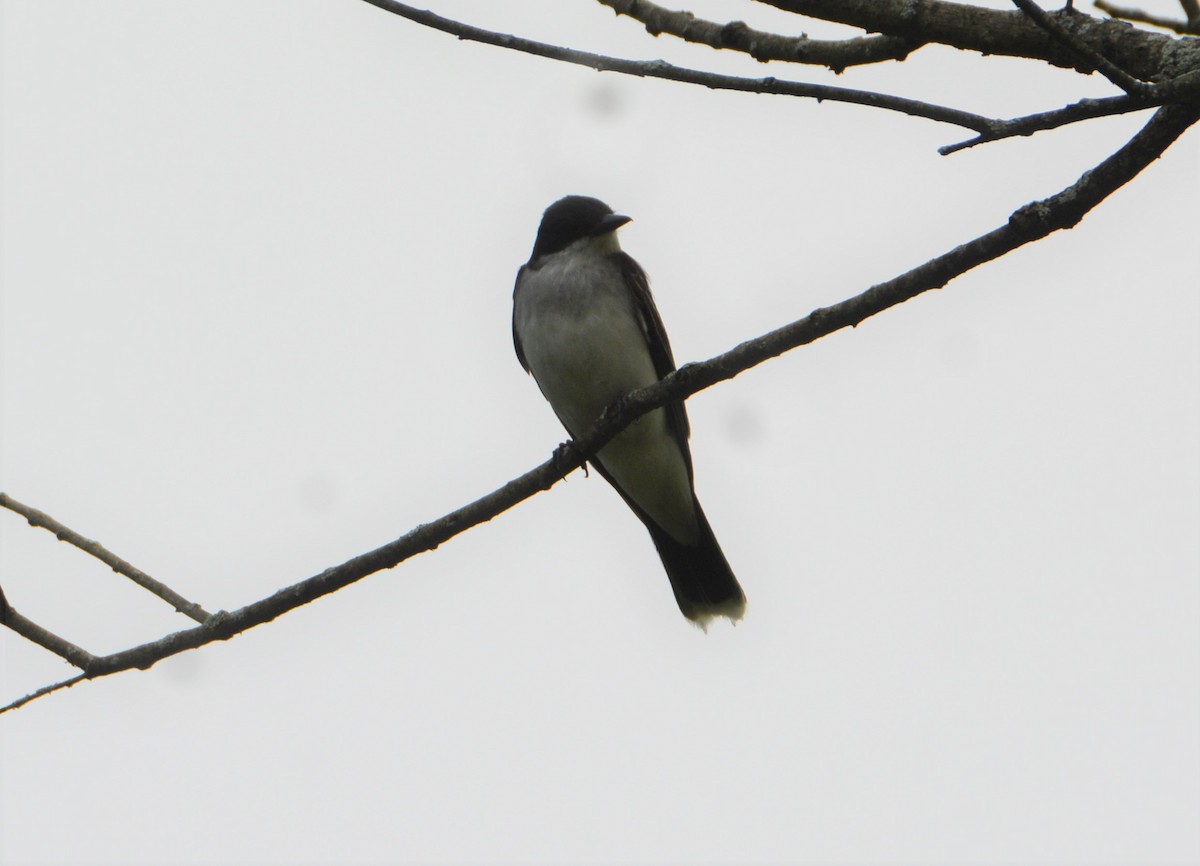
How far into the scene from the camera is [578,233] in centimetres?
812

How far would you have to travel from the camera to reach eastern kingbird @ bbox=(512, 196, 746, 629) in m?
7.52

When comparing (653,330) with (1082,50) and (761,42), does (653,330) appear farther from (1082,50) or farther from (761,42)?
(1082,50)

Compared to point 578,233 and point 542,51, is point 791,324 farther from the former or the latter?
point 578,233

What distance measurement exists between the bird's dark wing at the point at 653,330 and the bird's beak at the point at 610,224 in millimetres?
236

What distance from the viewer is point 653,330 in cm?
797

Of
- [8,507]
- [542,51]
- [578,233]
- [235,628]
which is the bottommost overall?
[235,628]

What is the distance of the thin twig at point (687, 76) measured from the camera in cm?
340

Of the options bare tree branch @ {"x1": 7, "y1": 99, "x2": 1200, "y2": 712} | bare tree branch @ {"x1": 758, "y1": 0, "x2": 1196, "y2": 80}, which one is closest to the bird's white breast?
bare tree branch @ {"x1": 7, "y1": 99, "x2": 1200, "y2": 712}

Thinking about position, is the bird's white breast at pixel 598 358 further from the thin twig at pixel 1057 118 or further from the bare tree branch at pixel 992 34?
the thin twig at pixel 1057 118

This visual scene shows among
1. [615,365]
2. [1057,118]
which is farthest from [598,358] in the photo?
[1057,118]

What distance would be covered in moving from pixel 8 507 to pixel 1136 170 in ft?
12.3

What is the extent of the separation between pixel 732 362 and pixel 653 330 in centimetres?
347

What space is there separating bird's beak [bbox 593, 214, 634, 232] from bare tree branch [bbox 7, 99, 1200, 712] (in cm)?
234

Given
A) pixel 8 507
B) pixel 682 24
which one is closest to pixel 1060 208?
pixel 682 24
